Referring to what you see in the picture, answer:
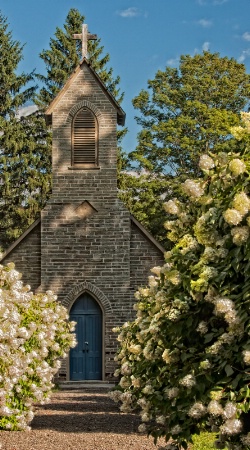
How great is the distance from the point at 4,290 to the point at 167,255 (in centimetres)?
505

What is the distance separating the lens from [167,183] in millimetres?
38688

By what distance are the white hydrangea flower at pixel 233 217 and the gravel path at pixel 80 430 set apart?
647cm

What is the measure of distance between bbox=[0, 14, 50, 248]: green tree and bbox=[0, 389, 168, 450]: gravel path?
22795 millimetres

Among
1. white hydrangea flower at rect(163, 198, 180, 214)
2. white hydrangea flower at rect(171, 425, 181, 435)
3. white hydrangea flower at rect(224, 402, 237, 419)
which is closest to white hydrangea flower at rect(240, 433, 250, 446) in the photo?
white hydrangea flower at rect(224, 402, 237, 419)

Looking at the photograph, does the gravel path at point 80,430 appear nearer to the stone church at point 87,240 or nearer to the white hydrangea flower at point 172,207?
the stone church at point 87,240

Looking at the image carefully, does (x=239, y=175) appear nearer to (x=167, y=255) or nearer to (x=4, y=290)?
(x=167, y=255)

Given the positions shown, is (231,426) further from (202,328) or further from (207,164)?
(207,164)

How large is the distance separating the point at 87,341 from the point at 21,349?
11.2 m

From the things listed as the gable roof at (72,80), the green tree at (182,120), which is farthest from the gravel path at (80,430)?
the green tree at (182,120)

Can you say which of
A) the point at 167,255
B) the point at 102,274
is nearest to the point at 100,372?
the point at 102,274

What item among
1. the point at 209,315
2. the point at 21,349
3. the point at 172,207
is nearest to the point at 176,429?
the point at 209,315

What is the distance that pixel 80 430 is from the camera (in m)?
13.6

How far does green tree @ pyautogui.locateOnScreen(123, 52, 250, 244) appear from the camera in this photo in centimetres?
3859

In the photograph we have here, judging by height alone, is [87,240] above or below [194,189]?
above
